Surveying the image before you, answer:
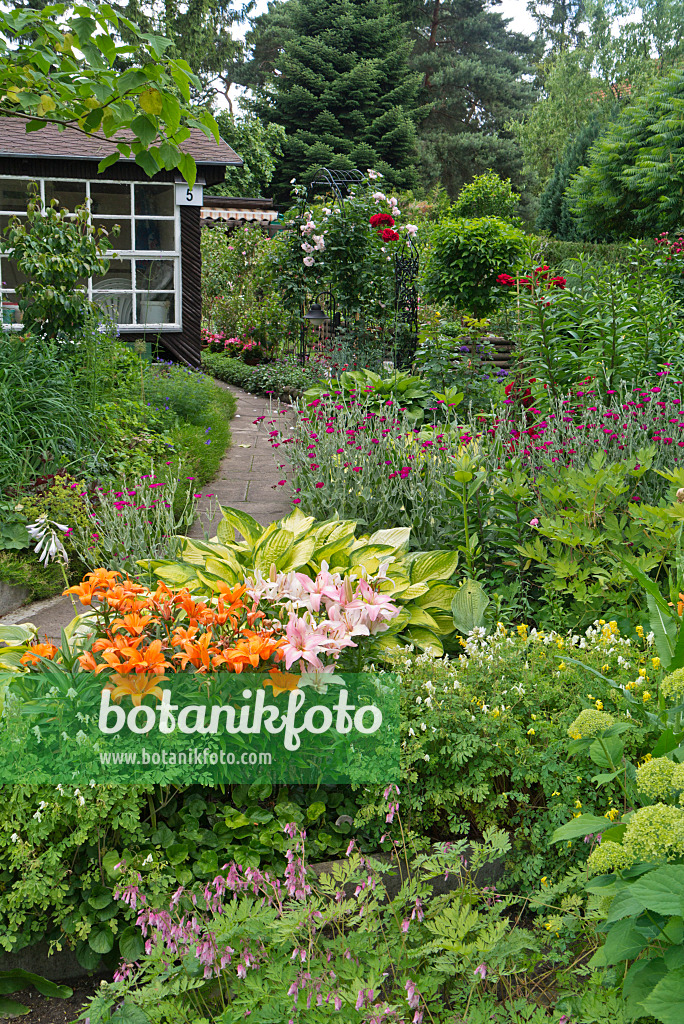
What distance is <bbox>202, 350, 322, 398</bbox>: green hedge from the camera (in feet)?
30.2

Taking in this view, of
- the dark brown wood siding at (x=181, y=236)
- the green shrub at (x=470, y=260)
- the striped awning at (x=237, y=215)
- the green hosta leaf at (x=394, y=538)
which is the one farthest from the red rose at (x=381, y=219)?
the striped awning at (x=237, y=215)

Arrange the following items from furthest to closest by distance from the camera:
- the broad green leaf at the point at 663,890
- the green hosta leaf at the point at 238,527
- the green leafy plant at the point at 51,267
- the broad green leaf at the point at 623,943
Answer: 1. the green leafy plant at the point at 51,267
2. the green hosta leaf at the point at 238,527
3. the broad green leaf at the point at 623,943
4. the broad green leaf at the point at 663,890

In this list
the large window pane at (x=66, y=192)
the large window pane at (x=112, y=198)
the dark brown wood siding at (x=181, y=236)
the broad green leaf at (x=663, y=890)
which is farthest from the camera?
the large window pane at (x=112, y=198)

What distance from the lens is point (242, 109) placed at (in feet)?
87.6

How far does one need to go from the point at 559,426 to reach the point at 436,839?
2377 millimetres

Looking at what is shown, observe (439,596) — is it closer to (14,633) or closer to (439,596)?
(439,596)

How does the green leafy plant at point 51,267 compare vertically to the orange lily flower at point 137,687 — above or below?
above

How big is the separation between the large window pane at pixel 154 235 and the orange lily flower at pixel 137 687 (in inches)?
369

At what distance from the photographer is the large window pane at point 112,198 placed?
33.3 feet

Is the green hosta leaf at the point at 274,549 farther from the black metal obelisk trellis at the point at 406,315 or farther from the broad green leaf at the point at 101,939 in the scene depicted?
the black metal obelisk trellis at the point at 406,315

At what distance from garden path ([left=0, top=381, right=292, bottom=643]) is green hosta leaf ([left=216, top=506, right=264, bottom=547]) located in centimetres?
10

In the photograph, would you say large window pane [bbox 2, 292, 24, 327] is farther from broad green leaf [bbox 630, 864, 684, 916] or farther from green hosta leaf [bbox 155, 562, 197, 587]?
broad green leaf [bbox 630, 864, 684, 916]

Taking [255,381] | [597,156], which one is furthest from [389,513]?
[597,156]

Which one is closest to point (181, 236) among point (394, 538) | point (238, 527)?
point (238, 527)
